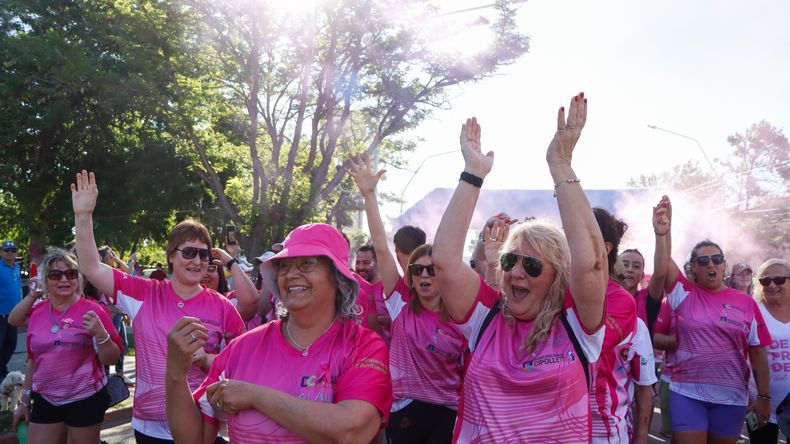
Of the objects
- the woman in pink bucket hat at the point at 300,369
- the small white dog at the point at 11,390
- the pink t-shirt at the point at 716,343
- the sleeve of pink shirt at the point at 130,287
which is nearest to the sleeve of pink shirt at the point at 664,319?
the pink t-shirt at the point at 716,343

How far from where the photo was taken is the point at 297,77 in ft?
77.6

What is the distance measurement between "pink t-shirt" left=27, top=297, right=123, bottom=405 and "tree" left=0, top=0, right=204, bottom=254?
670 inches

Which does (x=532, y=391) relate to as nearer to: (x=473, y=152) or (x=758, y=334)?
(x=473, y=152)

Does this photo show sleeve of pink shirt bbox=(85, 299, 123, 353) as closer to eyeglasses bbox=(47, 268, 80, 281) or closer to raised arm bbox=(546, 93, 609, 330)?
eyeglasses bbox=(47, 268, 80, 281)

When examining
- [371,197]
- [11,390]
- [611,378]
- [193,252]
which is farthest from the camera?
[11,390]

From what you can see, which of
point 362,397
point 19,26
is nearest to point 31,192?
point 19,26

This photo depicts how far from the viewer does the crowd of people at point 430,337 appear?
102 inches

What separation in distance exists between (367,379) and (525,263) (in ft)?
2.64

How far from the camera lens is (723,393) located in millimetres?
5094

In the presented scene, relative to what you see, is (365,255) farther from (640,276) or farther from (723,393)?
(723,393)

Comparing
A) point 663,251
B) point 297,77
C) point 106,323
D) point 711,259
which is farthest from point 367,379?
point 297,77

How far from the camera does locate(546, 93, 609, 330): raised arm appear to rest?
8.38 ft

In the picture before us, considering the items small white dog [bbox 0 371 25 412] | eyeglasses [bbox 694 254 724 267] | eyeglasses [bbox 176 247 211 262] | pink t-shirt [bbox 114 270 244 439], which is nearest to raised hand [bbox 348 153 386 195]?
eyeglasses [bbox 176 247 211 262]

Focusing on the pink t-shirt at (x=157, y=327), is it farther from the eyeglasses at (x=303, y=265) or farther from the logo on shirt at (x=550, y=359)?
the logo on shirt at (x=550, y=359)
